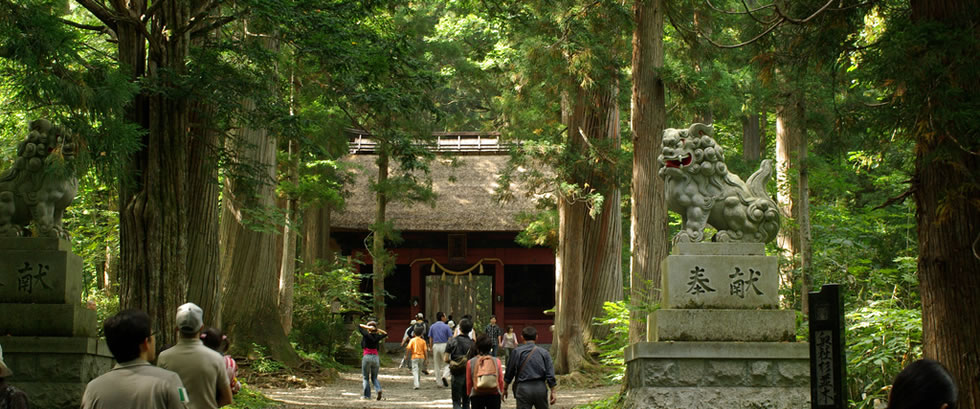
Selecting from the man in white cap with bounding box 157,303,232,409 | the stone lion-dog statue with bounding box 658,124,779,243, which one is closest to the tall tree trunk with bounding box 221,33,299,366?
the stone lion-dog statue with bounding box 658,124,779,243

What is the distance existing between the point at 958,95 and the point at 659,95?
25.7 feet

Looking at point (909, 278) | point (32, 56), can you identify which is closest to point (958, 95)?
point (909, 278)

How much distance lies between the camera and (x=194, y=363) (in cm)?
492

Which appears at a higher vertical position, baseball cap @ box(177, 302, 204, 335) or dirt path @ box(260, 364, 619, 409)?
baseball cap @ box(177, 302, 204, 335)

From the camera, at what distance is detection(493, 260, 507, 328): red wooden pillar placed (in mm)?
28297

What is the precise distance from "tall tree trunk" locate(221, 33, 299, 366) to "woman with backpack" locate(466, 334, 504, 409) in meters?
8.27

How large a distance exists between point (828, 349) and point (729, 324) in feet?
11.4

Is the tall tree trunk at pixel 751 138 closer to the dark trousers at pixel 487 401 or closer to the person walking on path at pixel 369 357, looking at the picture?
the person walking on path at pixel 369 357

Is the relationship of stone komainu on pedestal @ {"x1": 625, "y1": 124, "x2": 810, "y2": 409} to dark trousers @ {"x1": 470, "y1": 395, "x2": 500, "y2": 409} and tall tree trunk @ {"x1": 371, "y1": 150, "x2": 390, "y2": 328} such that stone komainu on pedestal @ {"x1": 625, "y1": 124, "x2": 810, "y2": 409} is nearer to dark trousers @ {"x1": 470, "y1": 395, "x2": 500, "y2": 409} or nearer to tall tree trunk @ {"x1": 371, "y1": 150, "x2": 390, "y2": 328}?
dark trousers @ {"x1": 470, "y1": 395, "x2": 500, "y2": 409}

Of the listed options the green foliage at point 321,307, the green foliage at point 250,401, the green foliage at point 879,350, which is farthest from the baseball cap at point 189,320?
the green foliage at point 321,307

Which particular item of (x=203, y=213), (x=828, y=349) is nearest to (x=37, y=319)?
(x=203, y=213)

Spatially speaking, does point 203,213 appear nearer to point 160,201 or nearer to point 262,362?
point 160,201

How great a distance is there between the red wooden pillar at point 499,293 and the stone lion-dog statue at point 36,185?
20.4 meters

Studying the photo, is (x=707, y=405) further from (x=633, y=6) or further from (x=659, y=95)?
(x=633, y=6)
